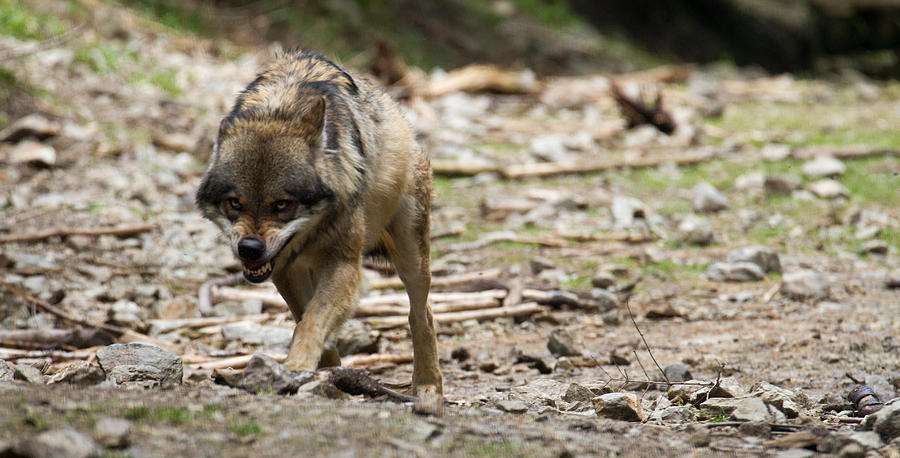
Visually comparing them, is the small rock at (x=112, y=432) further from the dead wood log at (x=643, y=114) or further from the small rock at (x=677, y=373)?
the dead wood log at (x=643, y=114)

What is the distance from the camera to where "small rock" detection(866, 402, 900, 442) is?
3.93m

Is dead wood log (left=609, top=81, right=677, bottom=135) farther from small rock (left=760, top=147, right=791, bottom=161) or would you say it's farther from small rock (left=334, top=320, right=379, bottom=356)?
small rock (left=334, top=320, right=379, bottom=356)

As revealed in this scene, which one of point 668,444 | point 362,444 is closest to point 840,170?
point 668,444

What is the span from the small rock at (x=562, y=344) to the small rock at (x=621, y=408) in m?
2.04

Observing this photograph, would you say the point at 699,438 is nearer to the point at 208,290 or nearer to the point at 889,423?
the point at 889,423

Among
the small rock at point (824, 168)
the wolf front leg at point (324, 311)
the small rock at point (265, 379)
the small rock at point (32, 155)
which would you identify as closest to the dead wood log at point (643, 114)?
the small rock at point (824, 168)

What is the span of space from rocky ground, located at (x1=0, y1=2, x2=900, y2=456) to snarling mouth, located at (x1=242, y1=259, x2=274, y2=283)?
575mm

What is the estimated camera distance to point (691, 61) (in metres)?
25.3

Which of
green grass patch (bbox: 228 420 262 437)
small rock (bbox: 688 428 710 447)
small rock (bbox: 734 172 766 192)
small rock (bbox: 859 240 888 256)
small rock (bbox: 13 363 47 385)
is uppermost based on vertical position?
small rock (bbox: 734 172 766 192)

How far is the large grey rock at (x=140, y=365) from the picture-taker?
443 centimetres

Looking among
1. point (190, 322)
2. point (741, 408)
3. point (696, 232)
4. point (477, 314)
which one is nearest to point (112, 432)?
point (741, 408)

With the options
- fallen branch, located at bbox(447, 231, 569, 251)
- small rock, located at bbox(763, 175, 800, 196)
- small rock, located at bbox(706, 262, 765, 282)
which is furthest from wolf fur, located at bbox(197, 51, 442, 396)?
small rock, located at bbox(763, 175, 800, 196)

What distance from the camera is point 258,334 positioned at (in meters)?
6.84

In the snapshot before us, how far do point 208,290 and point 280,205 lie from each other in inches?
134
